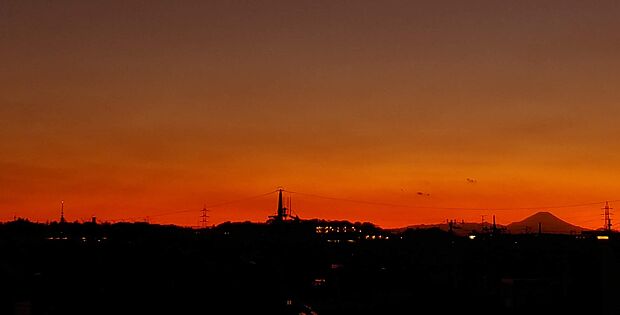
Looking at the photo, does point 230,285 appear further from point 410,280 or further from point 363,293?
point 410,280

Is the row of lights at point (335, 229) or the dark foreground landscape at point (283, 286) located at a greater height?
the row of lights at point (335, 229)

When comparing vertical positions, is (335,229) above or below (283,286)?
above

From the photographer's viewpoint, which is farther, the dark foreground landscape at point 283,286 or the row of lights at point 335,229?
the row of lights at point 335,229

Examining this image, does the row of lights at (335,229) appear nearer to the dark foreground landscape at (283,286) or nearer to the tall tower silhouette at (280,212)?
the tall tower silhouette at (280,212)

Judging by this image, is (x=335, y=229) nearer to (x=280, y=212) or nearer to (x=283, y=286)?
(x=280, y=212)

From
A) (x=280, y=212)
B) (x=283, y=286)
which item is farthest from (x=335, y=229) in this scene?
(x=283, y=286)

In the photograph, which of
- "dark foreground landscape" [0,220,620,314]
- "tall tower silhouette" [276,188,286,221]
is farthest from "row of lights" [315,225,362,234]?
"dark foreground landscape" [0,220,620,314]

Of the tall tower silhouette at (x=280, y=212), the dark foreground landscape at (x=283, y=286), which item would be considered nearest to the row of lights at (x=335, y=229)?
the tall tower silhouette at (x=280, y=212)

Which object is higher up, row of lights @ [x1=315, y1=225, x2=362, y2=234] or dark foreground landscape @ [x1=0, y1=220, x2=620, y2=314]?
row of lights @ [x1=315, y1=225, x2=362, y2=234]

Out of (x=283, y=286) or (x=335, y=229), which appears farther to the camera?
(x=335, y=229)

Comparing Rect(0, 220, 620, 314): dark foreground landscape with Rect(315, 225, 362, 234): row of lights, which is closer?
Rect(0, 220, 620, 314): dark foreground landscape

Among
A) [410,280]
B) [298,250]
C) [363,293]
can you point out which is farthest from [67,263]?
[298,250]

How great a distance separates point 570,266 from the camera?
2550 cm

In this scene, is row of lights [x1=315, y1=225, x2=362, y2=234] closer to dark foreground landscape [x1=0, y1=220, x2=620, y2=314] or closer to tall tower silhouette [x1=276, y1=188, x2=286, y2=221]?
tall tower silhouette [x1=276, y1=188, x2=286, y2=221]
